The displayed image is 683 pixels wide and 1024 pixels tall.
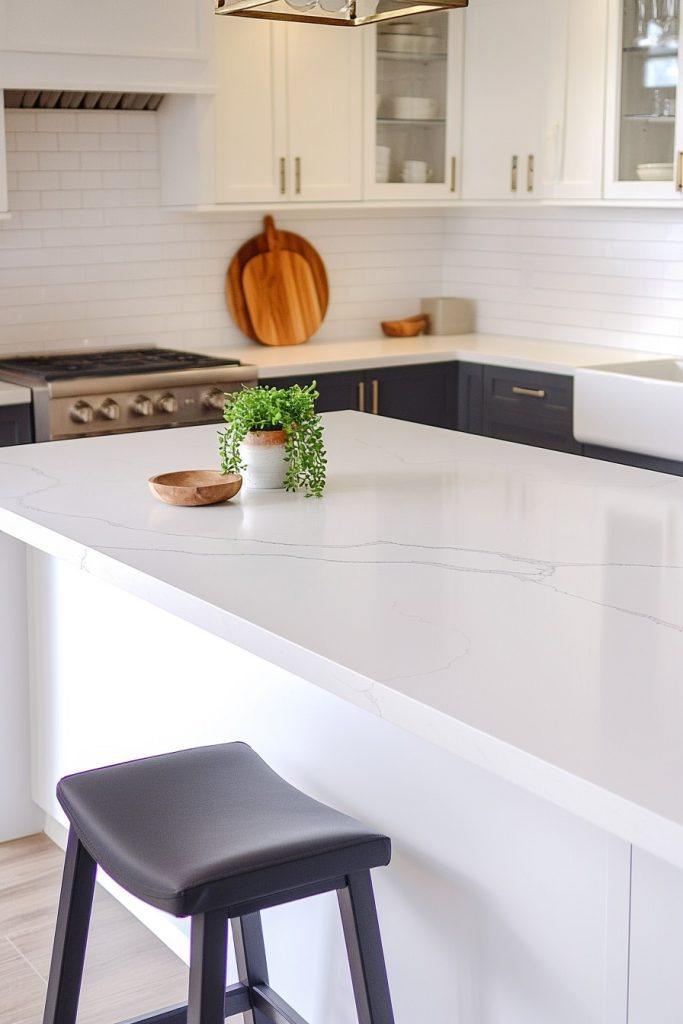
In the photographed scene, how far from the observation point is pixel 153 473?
2838 mm

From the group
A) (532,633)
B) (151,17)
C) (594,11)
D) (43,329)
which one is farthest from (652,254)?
(532,633)

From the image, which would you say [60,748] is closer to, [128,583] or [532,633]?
[128,583]

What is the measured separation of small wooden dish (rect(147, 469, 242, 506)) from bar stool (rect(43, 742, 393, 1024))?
560 mm

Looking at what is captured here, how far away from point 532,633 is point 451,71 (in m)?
4.01

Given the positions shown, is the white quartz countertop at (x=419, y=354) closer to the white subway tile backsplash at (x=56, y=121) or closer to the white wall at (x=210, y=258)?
the white wall at (x=210, y=258)

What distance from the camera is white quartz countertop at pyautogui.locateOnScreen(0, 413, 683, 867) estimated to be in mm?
1419

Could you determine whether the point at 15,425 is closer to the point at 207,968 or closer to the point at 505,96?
the point at 505,96

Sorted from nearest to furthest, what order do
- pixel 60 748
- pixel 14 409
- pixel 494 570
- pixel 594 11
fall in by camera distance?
pixel 494 570 < pixel 60 748 < pixel 14 409 < pixel 594 11

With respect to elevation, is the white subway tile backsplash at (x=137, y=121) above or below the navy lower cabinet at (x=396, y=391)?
above

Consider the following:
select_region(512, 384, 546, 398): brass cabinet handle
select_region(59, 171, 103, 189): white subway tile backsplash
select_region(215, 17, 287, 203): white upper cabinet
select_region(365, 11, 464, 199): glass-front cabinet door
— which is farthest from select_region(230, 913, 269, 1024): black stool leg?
select_region(365, 11, 464, 199): glass-front cabinet door

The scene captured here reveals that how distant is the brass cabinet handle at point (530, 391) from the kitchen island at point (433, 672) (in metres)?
1.76

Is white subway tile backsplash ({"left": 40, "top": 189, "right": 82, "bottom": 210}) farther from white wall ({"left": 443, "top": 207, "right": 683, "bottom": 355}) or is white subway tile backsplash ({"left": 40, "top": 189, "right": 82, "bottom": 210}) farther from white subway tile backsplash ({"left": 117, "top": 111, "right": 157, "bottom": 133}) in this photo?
white wall ({"left": 443, "top": 207, "right": 683, "bottom": 355})

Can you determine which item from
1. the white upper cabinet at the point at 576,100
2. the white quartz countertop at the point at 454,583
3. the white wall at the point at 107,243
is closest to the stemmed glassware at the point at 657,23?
the white upper cabinet at the point at 576,100

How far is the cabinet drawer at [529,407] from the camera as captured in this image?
4676mm
